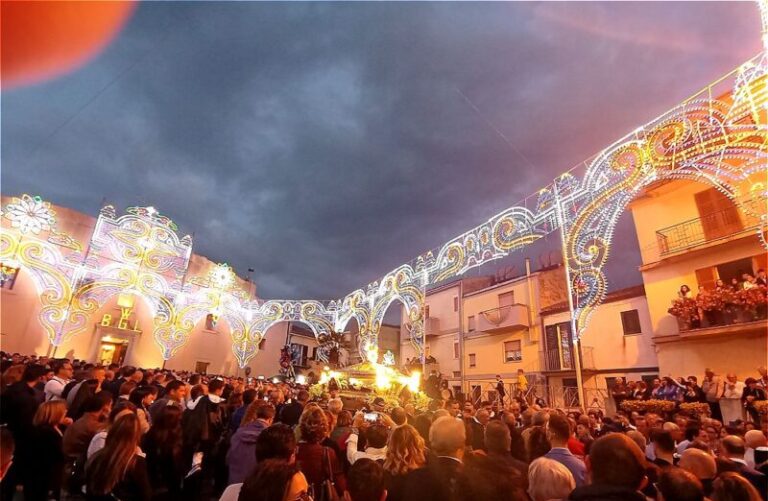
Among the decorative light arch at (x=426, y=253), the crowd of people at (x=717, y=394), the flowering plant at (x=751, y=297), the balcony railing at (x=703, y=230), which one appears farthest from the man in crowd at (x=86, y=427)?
the balcony railing at (x=703, y=230)

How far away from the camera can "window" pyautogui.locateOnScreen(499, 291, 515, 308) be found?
2152 centimetres

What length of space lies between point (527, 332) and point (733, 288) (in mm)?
10429

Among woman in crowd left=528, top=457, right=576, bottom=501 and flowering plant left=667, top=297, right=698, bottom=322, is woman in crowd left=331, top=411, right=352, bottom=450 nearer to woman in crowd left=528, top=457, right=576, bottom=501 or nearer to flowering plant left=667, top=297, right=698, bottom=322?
woman in crowd left=528, top=457, right=576, bottom=501

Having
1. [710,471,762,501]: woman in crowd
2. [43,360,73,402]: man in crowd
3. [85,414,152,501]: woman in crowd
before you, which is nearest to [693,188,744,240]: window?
[710,471,762,501]: woman in crowd

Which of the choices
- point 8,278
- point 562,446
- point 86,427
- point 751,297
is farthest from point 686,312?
point 8,278

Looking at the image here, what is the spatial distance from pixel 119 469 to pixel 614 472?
10.4 feet

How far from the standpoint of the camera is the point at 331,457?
11.0ft

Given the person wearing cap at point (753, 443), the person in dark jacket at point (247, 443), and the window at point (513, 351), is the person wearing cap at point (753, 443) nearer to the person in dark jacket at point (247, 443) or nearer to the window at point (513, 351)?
the person in dark jacket at point (247, 443)

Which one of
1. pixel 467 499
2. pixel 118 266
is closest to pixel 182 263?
pixel 118 266

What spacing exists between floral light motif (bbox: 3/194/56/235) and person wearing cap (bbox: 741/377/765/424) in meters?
25.4

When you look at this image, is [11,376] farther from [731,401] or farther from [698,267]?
[698,267]

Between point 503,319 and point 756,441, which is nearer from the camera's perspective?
point 756,441

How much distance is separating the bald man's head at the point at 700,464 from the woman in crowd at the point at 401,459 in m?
1.94

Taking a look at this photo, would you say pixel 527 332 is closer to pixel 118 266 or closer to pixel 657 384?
pixel 657 384
